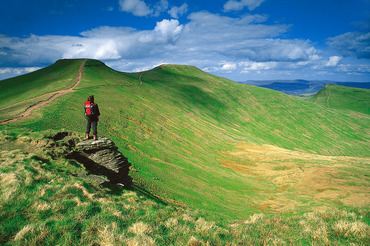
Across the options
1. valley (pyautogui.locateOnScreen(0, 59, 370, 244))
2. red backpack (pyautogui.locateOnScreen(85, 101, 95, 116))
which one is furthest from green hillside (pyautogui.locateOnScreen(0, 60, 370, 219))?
red backpack (pyautogui.locateOnScreen(85, 101, 95, 116))

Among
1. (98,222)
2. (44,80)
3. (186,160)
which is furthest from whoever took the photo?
(44,80)

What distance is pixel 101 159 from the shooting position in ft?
61.6

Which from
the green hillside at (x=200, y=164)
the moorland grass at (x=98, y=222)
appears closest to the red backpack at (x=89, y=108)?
the moorland grass at (x=98, y=222)

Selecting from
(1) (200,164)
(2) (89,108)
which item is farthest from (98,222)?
(1) (200,164)

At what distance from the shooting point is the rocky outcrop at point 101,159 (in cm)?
1805

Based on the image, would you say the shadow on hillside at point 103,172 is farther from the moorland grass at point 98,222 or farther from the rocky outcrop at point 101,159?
the moorland grass at point 98,222

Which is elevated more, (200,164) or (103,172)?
(103,172)

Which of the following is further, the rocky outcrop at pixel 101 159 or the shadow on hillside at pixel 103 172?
the rocky outcrop at pixel 101 159

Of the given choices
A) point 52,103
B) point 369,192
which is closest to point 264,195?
point 369,192

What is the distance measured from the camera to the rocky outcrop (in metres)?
18.0

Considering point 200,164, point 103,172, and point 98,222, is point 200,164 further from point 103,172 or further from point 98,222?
point 98,222

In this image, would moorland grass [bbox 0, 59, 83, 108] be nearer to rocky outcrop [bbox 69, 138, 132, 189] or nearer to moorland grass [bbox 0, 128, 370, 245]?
rocky outcrop [bbox 69, 138, 132, 189]

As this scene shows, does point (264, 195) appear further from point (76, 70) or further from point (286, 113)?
point (286, 113)

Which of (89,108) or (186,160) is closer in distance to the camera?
(89,108)
